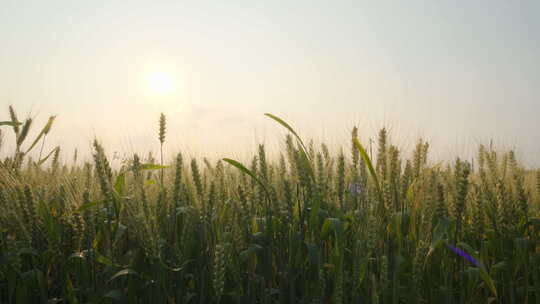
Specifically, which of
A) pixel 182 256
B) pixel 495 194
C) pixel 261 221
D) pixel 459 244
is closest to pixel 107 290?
pixel 182 256

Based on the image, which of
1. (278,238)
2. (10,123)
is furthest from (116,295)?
(10,123)

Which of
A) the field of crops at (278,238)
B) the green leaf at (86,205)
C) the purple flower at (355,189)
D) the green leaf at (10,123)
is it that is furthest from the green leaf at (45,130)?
the purple flower at (355,189)

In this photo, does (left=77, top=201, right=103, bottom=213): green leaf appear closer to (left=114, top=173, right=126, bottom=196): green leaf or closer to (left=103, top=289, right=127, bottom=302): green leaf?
(left=114, top=173, right=126, bottom=196): green leaf

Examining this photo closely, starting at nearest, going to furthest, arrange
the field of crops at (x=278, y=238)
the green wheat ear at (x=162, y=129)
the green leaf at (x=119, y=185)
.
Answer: the field of crops at (x=278, y=238)
the green leaf at (x=119, y=185)
the green wheat ear at (x=162, y=129)

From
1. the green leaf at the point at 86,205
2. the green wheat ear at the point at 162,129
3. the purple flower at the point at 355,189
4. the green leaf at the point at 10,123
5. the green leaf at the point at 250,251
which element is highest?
the green leaf at the point at 10,123

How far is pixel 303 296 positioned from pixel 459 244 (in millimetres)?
792

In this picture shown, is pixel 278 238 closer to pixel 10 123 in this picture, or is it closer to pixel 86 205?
pixel 86 205

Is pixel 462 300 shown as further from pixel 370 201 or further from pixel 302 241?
pixel 302 241

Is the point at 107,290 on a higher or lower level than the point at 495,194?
lower

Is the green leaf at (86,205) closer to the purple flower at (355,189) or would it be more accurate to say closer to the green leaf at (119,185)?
the green leaf at (119,185)

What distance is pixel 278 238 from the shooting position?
2.15 meters

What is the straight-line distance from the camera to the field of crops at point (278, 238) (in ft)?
6.24

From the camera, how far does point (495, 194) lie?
246cm

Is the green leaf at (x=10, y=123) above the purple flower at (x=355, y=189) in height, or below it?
above
